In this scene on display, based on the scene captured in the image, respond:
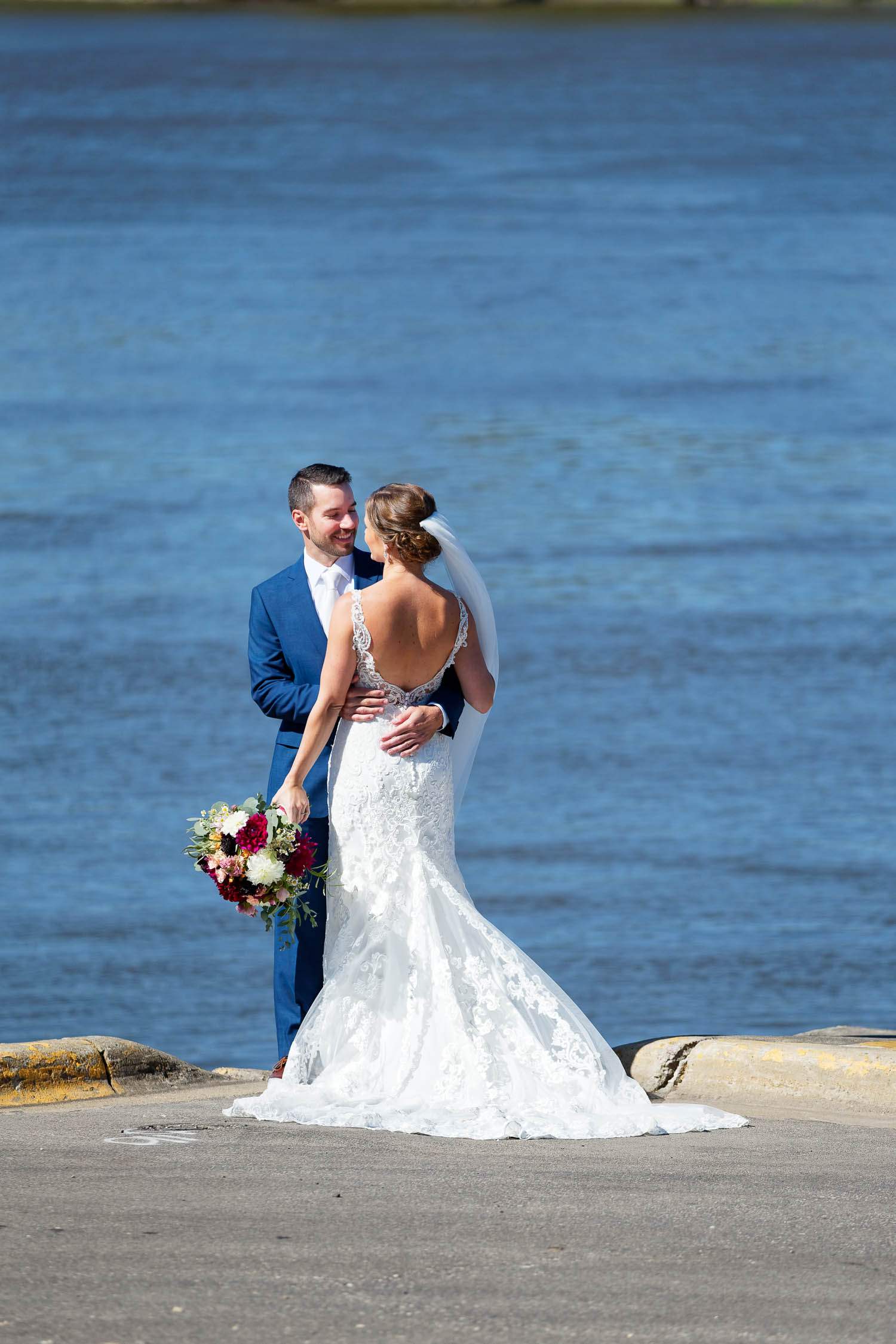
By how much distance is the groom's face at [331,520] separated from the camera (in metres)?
5.75

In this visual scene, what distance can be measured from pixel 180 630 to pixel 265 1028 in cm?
1085

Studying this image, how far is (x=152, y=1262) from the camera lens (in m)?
3.77

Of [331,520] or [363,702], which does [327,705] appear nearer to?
[363,702]

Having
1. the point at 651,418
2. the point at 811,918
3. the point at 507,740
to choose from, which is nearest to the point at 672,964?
the point at 811,918

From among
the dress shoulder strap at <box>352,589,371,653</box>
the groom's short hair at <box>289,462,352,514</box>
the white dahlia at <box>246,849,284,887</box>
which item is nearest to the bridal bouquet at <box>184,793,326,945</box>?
the white dahlia at <box>246,849,284,887</box>

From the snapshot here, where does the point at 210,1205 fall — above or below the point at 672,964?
above

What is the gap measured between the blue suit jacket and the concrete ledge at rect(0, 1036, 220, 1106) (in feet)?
2.88

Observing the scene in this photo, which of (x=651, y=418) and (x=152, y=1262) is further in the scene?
(x=651, y=418)

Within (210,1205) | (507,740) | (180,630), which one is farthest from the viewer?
(180,630)

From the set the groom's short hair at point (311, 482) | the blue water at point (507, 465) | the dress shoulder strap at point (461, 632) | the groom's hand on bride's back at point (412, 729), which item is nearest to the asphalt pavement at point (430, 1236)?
the groom's hand on bride's back at point (412, 729)

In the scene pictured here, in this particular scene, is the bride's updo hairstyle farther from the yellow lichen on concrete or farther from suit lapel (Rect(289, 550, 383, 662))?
the yellow lichen on concrete

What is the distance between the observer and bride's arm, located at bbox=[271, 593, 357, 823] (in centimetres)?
548

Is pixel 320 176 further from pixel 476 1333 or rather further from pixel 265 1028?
pixel 476 1333

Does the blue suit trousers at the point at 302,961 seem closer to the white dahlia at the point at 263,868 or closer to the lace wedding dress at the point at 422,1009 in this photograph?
the lace wedding dress at the point at 422,1009
